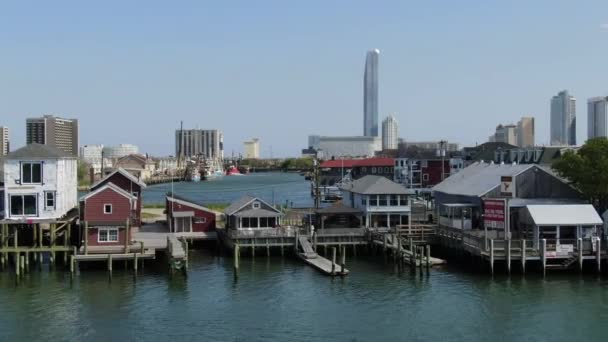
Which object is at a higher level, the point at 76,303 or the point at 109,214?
the point at 109,214

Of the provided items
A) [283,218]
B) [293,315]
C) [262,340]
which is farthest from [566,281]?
[283,218]

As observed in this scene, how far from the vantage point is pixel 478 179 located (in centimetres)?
6475

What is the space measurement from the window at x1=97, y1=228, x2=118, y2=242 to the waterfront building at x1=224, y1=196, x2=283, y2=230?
9.63 meters

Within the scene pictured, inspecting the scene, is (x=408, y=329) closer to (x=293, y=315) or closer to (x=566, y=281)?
(x=293, y=315)

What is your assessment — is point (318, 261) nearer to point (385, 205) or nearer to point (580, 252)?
point (385, 205)

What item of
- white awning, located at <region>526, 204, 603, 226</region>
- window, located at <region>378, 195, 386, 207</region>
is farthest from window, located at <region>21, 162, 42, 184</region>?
white awning, located at <region>526, 204, 603, 226</region>

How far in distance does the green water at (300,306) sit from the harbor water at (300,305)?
0.06m

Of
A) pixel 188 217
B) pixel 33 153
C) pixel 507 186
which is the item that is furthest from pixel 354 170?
pixel 33 153

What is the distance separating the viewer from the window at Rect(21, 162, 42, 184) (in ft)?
171

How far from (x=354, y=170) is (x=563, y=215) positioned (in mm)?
105068

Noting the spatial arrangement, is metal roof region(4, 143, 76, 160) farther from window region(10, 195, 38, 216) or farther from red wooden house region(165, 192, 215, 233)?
red wooden house region(165, 192, 215, 233)

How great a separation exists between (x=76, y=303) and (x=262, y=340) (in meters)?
12.2

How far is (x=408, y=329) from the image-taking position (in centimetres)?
3538

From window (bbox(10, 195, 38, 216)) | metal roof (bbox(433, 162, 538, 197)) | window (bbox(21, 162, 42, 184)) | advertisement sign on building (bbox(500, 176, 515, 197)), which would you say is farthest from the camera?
metal roof (bbox(433, 162, 538, 197))
